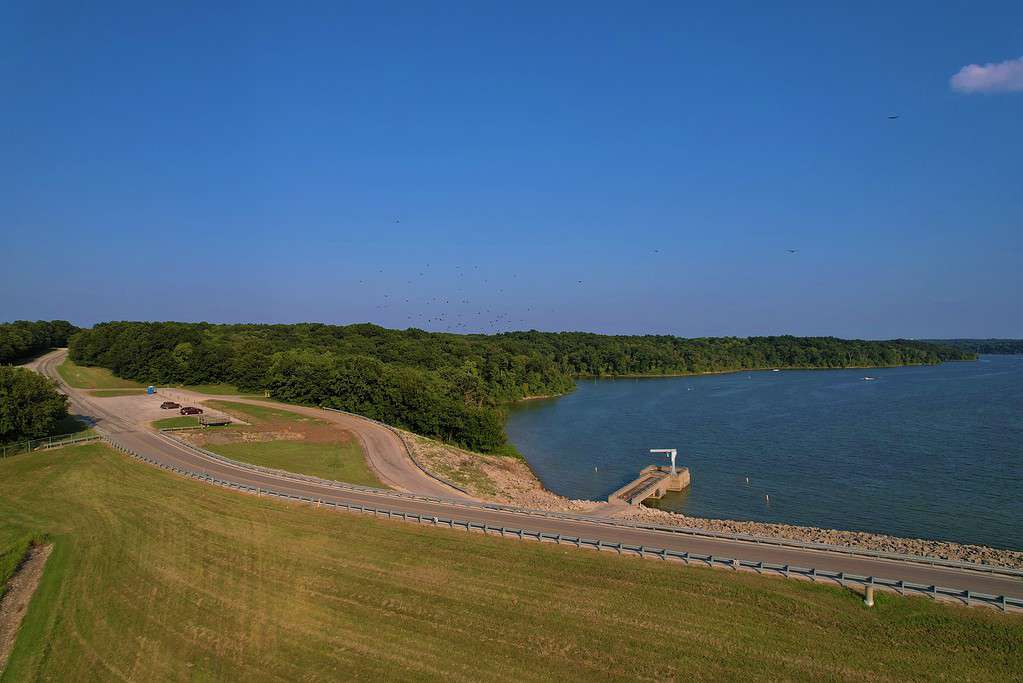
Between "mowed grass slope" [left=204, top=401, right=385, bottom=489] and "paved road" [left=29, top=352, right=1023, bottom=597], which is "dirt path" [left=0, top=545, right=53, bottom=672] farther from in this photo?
"mowed grass slope" [left=204, top=401, right=385, bottom=489]

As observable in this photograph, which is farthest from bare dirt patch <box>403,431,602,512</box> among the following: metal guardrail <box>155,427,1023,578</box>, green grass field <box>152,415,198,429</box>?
green grass field <box>152,415,198,429</box>

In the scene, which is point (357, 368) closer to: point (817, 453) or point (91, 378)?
point (91, 378)

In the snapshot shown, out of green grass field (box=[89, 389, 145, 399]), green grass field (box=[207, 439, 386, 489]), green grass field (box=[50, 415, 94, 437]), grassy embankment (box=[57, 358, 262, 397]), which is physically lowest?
green grass field (box=[207, 439, 386, 489])

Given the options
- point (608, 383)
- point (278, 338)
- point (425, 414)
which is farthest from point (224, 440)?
point (608, 383)

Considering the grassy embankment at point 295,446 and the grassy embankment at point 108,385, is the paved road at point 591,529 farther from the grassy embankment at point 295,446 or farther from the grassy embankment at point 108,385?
the grassy embankment at point 108,385

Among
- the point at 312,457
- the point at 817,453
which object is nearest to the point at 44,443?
the point at 312,457

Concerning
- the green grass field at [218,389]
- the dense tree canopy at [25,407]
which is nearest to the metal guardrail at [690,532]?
the dense tree canopy at [25,407]
